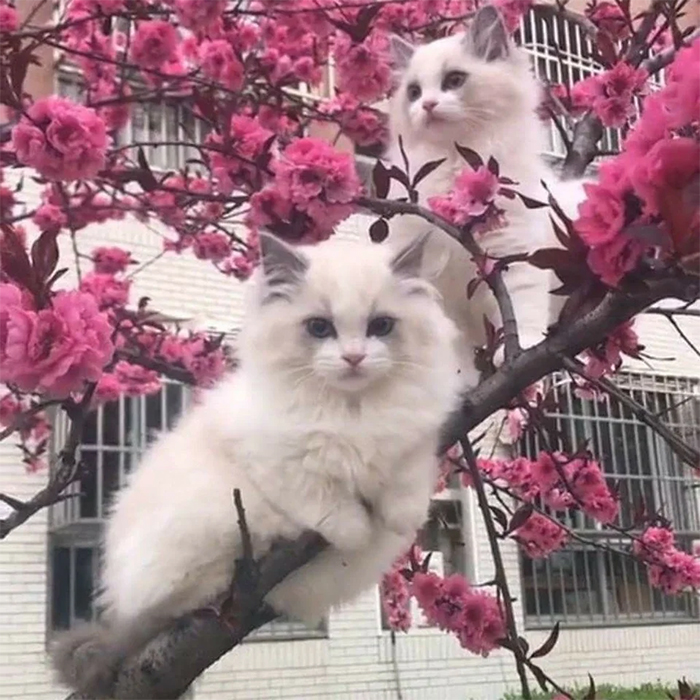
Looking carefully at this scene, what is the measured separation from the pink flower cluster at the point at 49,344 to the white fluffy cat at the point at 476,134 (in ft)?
1.78

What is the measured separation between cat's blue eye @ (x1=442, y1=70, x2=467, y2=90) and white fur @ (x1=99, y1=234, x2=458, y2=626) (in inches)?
17.3

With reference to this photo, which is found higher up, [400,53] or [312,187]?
[400,53]

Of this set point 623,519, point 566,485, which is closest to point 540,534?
point 566,485

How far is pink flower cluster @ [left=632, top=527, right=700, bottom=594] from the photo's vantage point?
1355mm

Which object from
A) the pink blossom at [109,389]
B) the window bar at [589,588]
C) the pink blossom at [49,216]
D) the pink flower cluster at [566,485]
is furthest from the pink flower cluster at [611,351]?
the window bar at [589,588]

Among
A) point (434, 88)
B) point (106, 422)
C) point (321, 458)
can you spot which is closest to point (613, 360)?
point (321, 458)

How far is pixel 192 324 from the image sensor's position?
1844 millimetres

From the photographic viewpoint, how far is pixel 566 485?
1.27 m

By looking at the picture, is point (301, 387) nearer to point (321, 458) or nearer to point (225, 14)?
point (321, 458)

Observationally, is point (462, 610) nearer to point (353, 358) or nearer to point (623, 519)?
point (353, 358)

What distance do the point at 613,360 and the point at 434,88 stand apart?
0.54 meters

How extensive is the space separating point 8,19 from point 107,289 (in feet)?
1.42

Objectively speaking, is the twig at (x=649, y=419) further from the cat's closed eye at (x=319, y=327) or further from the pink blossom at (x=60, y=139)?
the pink blossom at (x=60, y=139)

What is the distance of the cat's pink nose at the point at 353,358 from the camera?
0.85 meters
